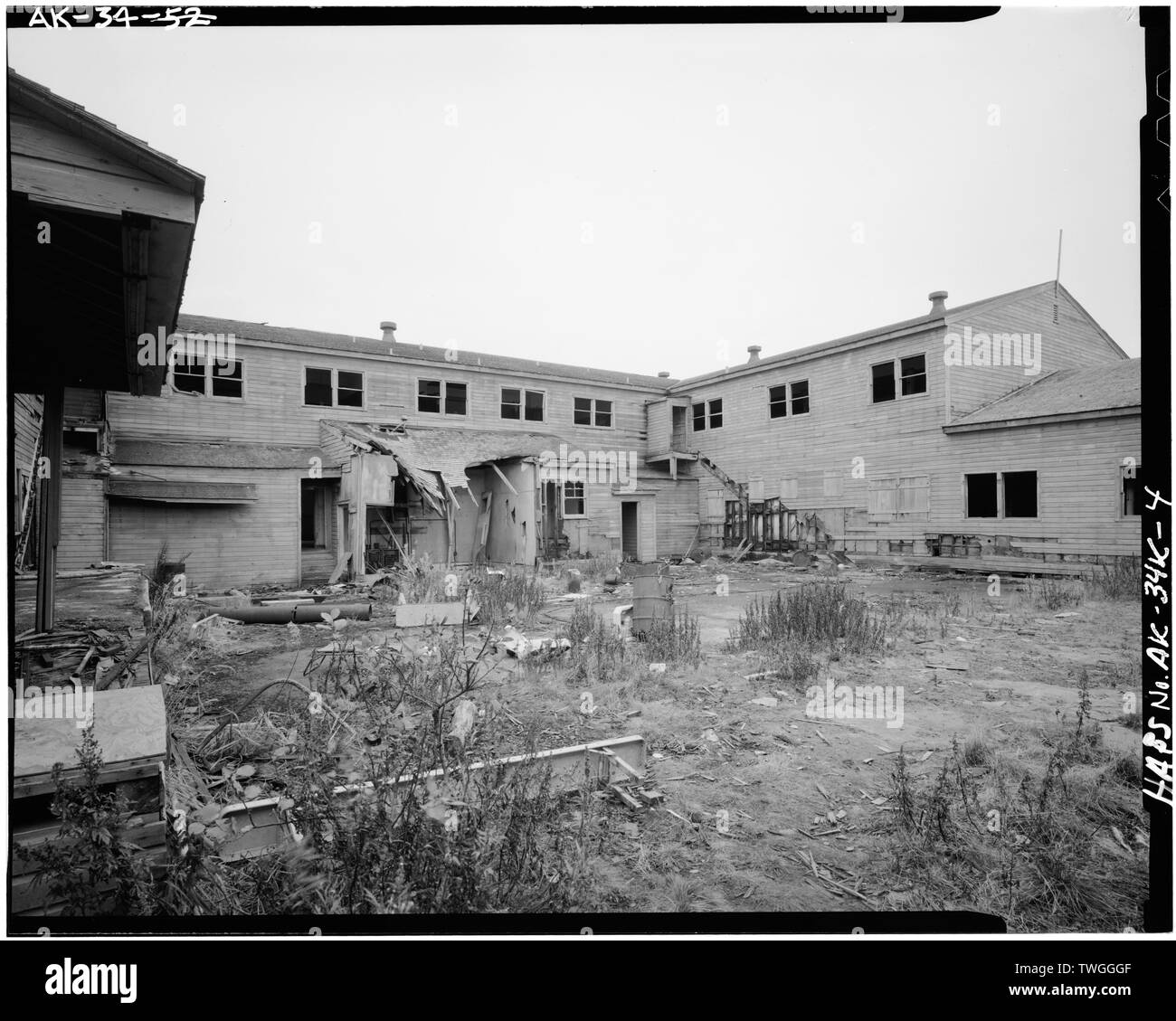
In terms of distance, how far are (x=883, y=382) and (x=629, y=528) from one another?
9.75m

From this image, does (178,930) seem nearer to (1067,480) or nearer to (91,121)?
(91,121)

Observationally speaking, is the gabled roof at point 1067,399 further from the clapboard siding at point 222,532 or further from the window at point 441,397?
the clapboard siding at point 222,532

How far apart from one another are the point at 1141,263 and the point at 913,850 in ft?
10.1

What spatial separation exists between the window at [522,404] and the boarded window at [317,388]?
5.76 metres

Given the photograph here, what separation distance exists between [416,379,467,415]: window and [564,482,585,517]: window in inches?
176

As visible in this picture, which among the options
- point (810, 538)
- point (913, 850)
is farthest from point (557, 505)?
point (913, 850)

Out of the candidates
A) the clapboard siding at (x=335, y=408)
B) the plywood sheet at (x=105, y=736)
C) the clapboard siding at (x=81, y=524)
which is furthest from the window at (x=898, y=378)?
the clapboard siding at (x=81, y=524)

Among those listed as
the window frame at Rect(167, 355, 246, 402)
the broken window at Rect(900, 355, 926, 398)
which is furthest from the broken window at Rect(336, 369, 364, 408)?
the broken window at Rect(900, 355, 926, 398)

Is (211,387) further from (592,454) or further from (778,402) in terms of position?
(778,402)

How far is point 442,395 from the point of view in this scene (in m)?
19.2

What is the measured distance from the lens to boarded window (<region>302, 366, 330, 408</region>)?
16.9m

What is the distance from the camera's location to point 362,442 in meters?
14.8
